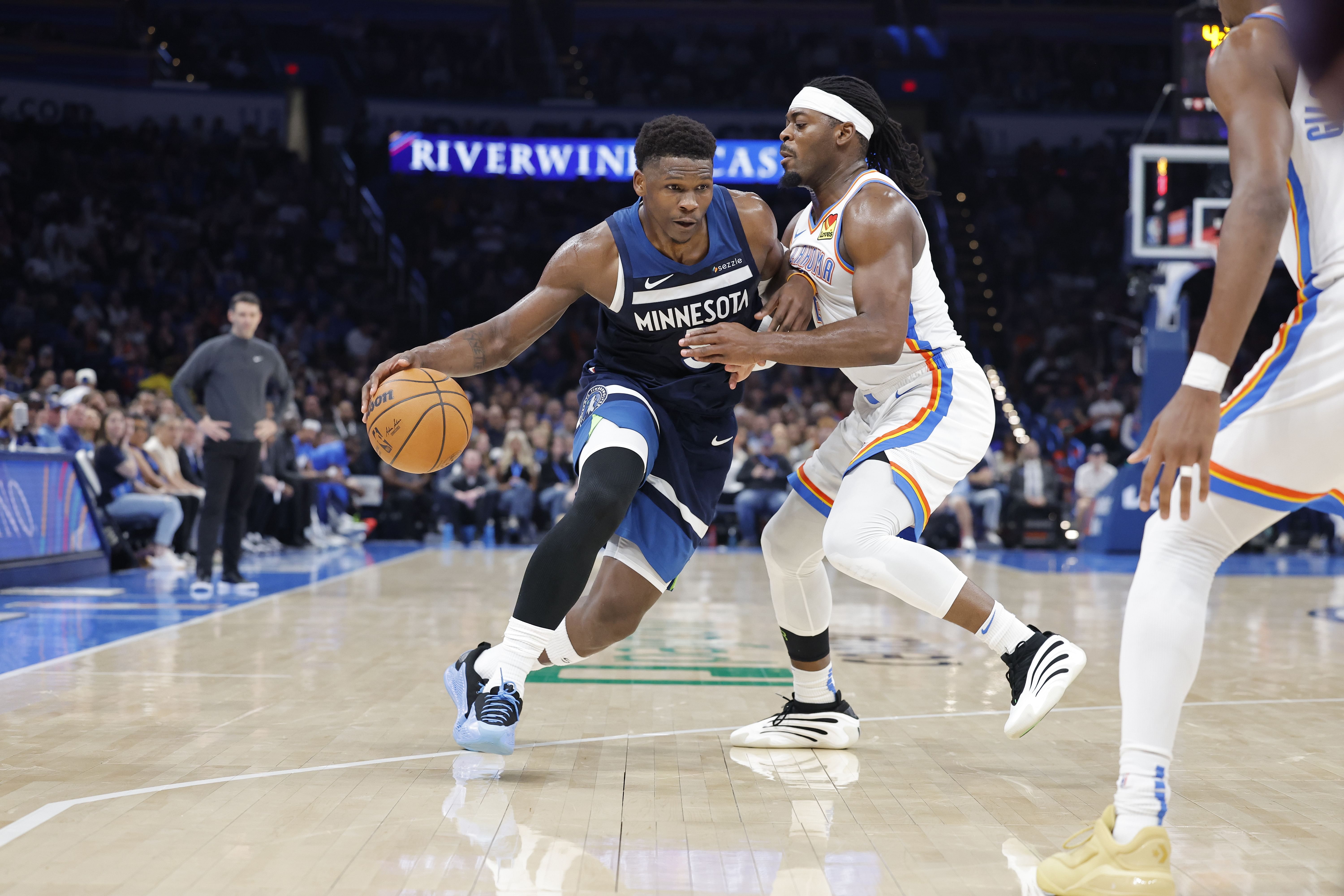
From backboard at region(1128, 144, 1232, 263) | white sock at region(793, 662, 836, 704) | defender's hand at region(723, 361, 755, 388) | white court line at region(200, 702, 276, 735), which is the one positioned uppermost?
backboard at region(1128, 144, 1232, 263)

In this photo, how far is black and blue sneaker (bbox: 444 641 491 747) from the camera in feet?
10.7

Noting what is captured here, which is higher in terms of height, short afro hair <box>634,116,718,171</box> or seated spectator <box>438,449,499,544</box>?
short afro hair <box>634,116,718,171</box>

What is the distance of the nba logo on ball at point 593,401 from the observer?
361 centimetres

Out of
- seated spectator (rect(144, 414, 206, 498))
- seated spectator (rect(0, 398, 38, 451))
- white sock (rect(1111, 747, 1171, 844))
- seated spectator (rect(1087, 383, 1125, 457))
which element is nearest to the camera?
white sock (rect(1111, 747, 1171, 844))

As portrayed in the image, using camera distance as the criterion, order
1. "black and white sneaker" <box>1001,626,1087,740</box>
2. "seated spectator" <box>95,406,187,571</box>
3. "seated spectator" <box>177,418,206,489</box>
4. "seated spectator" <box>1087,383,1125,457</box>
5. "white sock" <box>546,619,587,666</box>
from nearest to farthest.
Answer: "black and white sneaker" <box>1001,626,1087,740</box>
"white sock" <box>546,619,587,666</box>
"seated spectator" <box>95,406,187,571</box>
"seated spectator" <box>177,418,206,489</box>
"seated spectator" <box>1087,383,1125,457</box>

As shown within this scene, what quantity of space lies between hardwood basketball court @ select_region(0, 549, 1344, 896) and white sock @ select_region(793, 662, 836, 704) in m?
0.18

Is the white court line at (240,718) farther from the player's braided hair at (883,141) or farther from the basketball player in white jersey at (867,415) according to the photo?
the player's braided hair at (883,141)

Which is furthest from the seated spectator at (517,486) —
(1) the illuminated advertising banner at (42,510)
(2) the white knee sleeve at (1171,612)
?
(2) the white knee sleeve at (1171,612)

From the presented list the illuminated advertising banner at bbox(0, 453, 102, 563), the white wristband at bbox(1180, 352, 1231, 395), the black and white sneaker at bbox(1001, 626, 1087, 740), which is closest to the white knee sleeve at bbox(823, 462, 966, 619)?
the black and white sneaker at bbox(1001, 626, 1087, 740)

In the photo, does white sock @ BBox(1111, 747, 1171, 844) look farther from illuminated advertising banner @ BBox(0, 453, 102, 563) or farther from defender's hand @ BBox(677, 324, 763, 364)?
illuminated advertising banner @ BBox(0, 453, 102, 563)

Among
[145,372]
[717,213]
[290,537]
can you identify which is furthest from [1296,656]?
[145,372]

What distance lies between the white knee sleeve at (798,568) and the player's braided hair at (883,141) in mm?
1042

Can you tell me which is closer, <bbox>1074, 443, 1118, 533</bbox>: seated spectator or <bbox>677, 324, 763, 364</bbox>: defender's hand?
<bbox>677, 324, 763, 364</bbox>: defender's hand

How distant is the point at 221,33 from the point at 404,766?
21.2 metres
